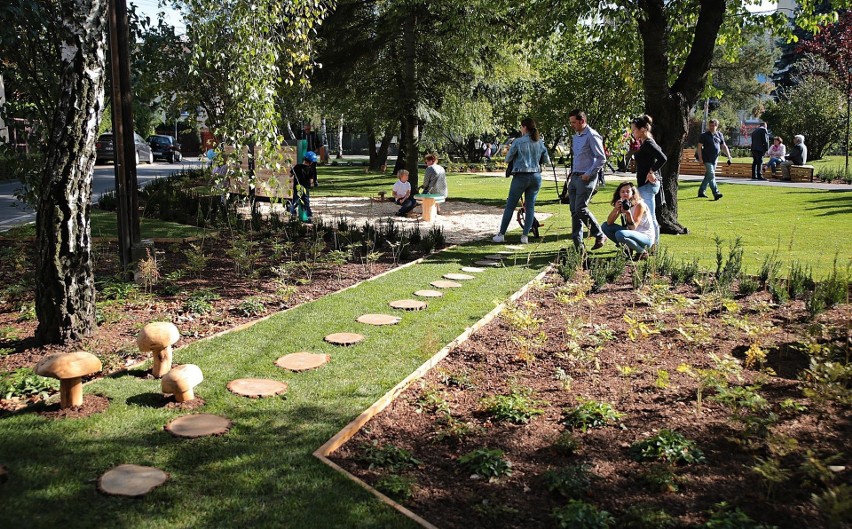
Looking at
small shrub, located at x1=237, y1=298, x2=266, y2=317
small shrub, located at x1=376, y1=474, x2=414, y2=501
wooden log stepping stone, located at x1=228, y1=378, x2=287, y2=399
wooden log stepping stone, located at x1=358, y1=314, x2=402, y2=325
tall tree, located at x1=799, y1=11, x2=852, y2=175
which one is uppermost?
tall tree, located at x1=799, y1=11, x2=852, y2=175

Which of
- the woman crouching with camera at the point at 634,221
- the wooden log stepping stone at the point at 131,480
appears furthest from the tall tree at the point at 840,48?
the wooden log stepping stone at the point at 131,480

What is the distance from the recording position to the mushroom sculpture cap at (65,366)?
365 centimetres

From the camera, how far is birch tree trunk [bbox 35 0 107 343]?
189 inches

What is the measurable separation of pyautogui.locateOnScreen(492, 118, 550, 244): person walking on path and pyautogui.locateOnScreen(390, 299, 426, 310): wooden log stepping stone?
4.20m

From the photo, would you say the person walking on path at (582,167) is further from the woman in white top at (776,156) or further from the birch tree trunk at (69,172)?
the woman in white top at (776,156)

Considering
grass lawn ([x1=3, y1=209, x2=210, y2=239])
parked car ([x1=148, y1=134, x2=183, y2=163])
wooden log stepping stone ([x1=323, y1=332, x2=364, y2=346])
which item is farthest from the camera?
parked car ([x1=148, y1=134, x2=183, y2=163])

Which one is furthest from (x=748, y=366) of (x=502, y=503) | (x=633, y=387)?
(x=502, y=503)

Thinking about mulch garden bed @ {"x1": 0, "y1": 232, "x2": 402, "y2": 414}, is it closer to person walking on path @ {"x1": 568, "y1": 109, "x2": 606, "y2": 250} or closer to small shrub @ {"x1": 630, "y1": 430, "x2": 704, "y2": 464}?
person walking on path @ {"x1": 568, "y1": 109, "x2": 606, "y2": 250}

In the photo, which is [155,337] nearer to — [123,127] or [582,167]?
[123,127]

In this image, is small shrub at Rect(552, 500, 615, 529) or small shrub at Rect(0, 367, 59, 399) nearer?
small shrub at Rect(552, 500, 615, 529)

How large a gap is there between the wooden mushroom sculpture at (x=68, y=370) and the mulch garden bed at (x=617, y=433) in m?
1.55

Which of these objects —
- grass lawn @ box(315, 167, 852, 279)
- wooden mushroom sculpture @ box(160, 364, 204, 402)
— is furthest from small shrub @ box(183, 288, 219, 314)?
grass lawn @ box(315, 167, 852, 279)

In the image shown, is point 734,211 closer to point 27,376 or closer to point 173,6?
point 173,6

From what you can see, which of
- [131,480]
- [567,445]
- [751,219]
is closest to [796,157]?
[751,219]
